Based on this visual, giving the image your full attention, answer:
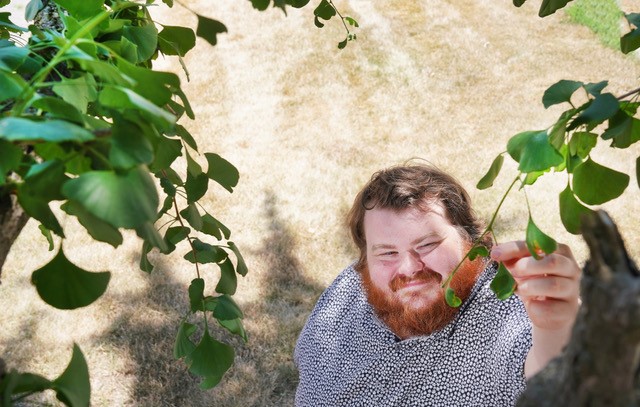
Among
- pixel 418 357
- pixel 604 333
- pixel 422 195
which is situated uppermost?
pixel 604 333

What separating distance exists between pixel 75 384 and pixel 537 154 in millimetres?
337

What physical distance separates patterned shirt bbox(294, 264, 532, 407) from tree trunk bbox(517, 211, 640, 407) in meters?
1.27

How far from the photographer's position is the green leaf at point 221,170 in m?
0.93

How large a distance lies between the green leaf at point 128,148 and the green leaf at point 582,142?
14.8 inches

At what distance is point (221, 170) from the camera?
0.93 meters

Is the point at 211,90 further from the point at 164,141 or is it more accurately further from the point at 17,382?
the point at 17,382

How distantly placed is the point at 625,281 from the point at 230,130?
12.5ft

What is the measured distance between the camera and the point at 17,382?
0.49 metres

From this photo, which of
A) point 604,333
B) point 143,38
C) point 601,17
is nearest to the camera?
point 604,333

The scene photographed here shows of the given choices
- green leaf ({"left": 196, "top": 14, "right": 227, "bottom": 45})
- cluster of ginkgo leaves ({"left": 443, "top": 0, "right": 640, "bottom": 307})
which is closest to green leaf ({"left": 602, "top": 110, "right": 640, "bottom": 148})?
cluster of ginkgo leaves ({"left": 443, "top": 0, "right": 640, "bottom": 307})

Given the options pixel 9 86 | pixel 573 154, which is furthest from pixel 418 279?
pixel 9 86

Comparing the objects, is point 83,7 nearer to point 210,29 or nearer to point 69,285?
point 210,29

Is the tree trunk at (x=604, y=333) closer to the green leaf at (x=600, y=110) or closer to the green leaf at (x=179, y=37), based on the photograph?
the green leaf at (x=600, y=110)

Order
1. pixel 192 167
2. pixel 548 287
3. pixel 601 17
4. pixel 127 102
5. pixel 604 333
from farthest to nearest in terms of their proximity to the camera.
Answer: pixel 601 17 < pixel 548 287 < pixel 192 167 < pixel 127 102 < pixel 604 333
